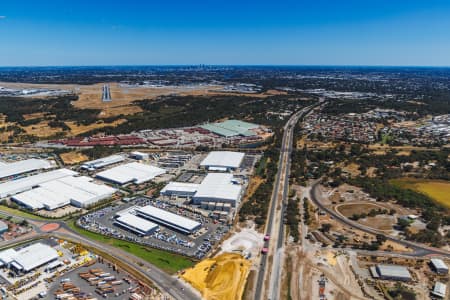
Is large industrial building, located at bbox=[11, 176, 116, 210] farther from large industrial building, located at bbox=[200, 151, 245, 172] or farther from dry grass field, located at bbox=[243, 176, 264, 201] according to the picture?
dry grass field, located at bbox=[243, 176, 264, 201]

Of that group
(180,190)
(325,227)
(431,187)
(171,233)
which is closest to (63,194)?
(180,190)

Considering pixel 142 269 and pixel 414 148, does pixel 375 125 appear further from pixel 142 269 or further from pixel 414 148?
pixel 142 269

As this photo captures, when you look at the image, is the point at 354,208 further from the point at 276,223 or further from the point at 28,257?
the point at 28,257

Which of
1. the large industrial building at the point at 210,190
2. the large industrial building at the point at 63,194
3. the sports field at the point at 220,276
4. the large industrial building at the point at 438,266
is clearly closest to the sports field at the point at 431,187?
the large industrial building at the point at 438,266

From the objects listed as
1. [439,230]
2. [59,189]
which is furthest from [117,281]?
[439,230]

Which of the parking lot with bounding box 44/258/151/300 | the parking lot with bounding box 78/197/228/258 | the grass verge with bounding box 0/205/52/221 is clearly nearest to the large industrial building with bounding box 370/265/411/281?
the parking lot with bounding box 78/197/228/258

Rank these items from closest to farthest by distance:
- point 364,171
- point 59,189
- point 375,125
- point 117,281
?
point 117,281, point 59,189, point 364,171, point 375,125
